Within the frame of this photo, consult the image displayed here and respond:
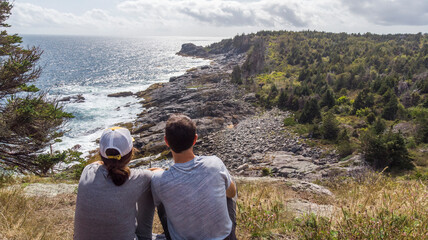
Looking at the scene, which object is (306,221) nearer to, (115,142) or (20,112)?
(115,142)

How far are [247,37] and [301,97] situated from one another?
262ft

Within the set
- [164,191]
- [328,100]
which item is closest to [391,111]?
[328,100]

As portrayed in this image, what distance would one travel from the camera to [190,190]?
2.34 metres

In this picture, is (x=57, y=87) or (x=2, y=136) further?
(x=57, y=87)

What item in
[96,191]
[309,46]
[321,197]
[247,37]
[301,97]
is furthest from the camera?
[247,37]

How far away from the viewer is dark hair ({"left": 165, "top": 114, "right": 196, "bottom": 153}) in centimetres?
242

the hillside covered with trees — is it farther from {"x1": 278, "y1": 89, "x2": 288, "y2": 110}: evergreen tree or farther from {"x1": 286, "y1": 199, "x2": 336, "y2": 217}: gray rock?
{"x1": 286, "y1": 199, "x2": 336, "y2": 217}: gray rock

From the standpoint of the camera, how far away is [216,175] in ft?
8.09

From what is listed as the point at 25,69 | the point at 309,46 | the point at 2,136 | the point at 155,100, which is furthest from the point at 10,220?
the point at 309,46

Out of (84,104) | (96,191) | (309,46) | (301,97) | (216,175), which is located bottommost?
(84,104)

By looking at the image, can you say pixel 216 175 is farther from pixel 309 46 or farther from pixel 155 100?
pixel 309 46

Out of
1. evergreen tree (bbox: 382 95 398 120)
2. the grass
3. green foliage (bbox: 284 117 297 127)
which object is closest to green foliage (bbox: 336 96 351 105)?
evergreen tree (bbox: 382 95 398 120)

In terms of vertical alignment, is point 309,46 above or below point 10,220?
above

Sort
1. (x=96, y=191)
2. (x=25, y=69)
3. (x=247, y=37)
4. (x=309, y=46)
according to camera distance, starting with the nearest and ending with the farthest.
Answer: (x=96, y=191) → (x=25, y=69) → (x=309, y=46) → (x=247, y=37)
